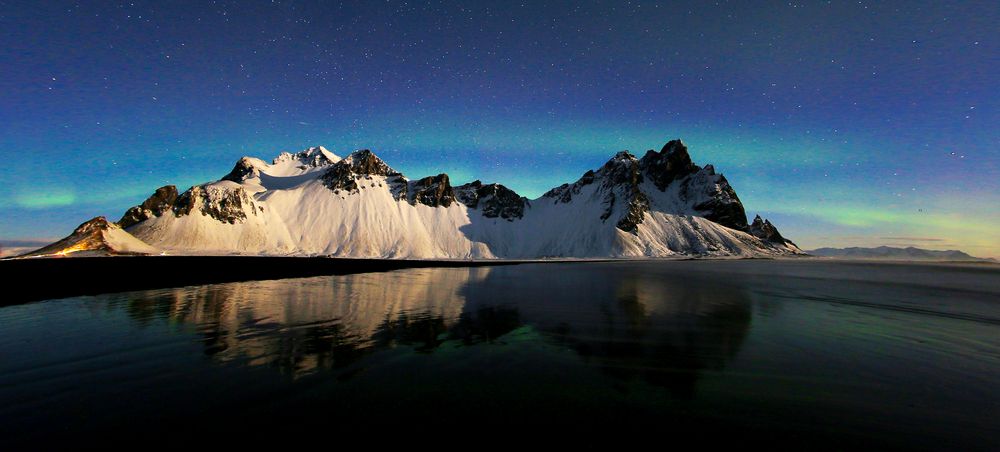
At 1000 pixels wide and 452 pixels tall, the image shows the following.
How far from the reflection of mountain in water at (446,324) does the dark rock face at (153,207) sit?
8014 inches

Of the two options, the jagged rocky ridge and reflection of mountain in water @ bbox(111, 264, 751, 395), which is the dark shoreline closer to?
reflection of mountain in water @ bbox(111, 264, 751, 395)

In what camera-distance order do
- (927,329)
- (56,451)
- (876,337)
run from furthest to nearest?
(927,329), (876,337), (56,451)

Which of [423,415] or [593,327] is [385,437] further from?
[593,327]

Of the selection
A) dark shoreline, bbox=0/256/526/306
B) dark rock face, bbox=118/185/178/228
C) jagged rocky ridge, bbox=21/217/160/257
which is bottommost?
dark shoreline, bbox=0/256/526/306

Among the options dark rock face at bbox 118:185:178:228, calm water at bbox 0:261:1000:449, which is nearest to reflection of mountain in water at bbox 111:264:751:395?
calm water at bbox 0:261:1000:449

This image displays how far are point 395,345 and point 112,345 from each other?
10.2m

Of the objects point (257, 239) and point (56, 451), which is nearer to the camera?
point (56, 451)

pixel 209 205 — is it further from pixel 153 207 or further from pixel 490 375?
pixel 490 375

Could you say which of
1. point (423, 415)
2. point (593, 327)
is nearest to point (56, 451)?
point (423, 415)

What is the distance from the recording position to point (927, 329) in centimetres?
2080

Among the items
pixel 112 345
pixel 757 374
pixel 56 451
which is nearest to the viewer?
pixel 56 451

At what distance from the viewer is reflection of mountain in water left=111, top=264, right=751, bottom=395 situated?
13.1 meters

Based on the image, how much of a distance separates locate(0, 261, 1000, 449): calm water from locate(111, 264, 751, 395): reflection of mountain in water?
171 millimetres

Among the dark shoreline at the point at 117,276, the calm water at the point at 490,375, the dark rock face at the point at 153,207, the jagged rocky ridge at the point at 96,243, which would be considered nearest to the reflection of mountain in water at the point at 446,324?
the calm water at the point at 490,375
